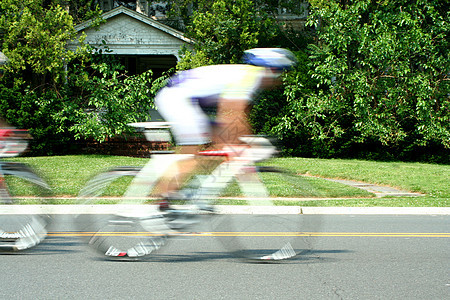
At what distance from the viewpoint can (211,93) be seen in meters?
5.15

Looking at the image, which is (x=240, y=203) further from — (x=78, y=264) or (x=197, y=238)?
(x=78, y=264)

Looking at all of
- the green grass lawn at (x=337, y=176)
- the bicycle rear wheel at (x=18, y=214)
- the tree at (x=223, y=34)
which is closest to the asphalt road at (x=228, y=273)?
the bicycle rear wheel at (x=18, y=214)

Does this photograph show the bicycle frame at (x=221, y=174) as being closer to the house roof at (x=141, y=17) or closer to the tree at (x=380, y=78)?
the tree at (x=380, y=78)

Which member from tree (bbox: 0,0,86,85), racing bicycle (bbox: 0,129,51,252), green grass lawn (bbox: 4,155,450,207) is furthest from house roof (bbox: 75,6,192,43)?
racing bicycle (bbox: 0,129,51,252)

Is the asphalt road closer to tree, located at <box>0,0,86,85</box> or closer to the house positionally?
tree, located at <box>0,0,86,85</box>

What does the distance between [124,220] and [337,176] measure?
367 inches

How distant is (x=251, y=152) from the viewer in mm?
5047

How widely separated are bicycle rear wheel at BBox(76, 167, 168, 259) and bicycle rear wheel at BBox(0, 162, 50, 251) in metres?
0.54

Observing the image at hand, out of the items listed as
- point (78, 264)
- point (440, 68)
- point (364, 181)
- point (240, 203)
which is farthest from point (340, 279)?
point (440, 68)

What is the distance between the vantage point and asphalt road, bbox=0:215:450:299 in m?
4.44

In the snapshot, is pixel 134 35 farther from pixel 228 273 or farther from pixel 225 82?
pixel 228 273

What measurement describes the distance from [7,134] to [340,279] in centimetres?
368

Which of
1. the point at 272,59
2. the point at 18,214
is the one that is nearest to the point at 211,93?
the point at 272,59

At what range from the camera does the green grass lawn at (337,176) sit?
9656mm
